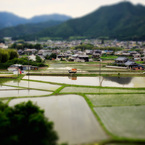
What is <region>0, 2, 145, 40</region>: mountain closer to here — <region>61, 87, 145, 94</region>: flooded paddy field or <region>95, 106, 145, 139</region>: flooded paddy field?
<region>61, 87, 145, 94</region>: flooded paddy field

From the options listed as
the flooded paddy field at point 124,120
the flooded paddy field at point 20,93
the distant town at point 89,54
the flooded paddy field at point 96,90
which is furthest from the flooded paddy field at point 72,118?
the distant town at point 89,54

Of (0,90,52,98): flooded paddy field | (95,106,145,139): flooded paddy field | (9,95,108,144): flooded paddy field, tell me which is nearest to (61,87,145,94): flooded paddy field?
(9,95,108,144): flooded paddy field

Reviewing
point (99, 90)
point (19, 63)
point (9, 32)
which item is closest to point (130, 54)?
point (19, 63)

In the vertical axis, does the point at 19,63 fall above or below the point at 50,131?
above

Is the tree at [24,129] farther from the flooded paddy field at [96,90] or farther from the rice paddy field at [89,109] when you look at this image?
the flooded paddy field at [96,90]

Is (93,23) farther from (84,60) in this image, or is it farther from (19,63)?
(19,63)
